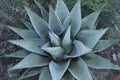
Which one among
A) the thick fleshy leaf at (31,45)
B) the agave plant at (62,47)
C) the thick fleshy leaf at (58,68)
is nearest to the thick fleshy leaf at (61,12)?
the agave plant at (62,47)

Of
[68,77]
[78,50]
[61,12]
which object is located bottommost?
[68,77]

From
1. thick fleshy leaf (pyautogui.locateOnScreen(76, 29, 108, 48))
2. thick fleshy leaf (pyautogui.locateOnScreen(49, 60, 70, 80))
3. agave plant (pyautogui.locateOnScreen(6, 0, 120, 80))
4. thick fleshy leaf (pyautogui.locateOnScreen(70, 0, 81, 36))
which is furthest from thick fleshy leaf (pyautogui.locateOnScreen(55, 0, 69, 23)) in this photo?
Answer: thick fleshy leaf (pyautogui.locateOnScreen(49, 60, 70, 80))

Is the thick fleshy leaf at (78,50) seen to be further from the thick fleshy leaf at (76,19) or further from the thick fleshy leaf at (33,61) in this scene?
the thick fleshy leaf at (33,61)

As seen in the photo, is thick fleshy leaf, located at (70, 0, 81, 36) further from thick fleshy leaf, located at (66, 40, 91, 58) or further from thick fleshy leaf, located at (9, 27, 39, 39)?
thick fleshy leaf, located at (9, 27, 39, 39)

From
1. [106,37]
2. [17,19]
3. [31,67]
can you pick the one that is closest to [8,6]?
[17,19]

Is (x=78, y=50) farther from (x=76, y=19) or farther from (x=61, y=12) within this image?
(x=61, y=12)

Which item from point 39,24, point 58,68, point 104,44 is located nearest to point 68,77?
point 58,68

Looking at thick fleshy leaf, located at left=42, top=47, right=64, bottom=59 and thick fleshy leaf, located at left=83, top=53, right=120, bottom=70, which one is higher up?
thick fleshy leaf, located at left=42, top=47, right=64, bottom=59
